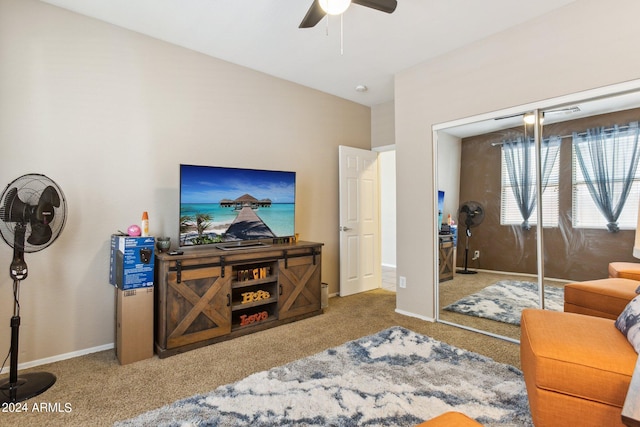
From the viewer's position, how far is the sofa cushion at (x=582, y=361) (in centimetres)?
132

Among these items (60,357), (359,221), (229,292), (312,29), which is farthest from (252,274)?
(312,29)

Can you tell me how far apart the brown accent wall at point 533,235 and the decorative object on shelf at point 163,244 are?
9.19 feet

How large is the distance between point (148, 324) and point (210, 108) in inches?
83.6

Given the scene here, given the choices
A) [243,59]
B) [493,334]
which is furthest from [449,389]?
[243,59]

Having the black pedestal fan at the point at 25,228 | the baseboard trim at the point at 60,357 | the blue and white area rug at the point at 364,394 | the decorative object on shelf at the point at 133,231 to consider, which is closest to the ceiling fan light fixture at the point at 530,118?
the blue and white area rug at the point at 364,394

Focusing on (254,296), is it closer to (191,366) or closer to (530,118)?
(191,366)

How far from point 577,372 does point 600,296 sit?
3.98ft

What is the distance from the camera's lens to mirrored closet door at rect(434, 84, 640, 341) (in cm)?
239

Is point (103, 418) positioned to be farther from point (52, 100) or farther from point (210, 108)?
point (210, 108)

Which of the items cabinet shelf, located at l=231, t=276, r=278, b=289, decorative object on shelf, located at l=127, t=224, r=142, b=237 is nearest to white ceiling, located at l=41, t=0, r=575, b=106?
decorative object on shelf, located at l=127, t=224, r=142, b=237

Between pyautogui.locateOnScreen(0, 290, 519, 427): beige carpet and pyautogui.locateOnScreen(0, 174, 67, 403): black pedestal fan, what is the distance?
0.13 metres

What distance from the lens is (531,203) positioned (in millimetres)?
2777

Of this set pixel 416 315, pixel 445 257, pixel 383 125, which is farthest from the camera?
pixel 383 125

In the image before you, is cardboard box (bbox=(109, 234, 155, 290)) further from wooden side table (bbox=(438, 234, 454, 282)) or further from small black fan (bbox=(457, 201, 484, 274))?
small black fan (bbox=(457, 201, 484, 274))
